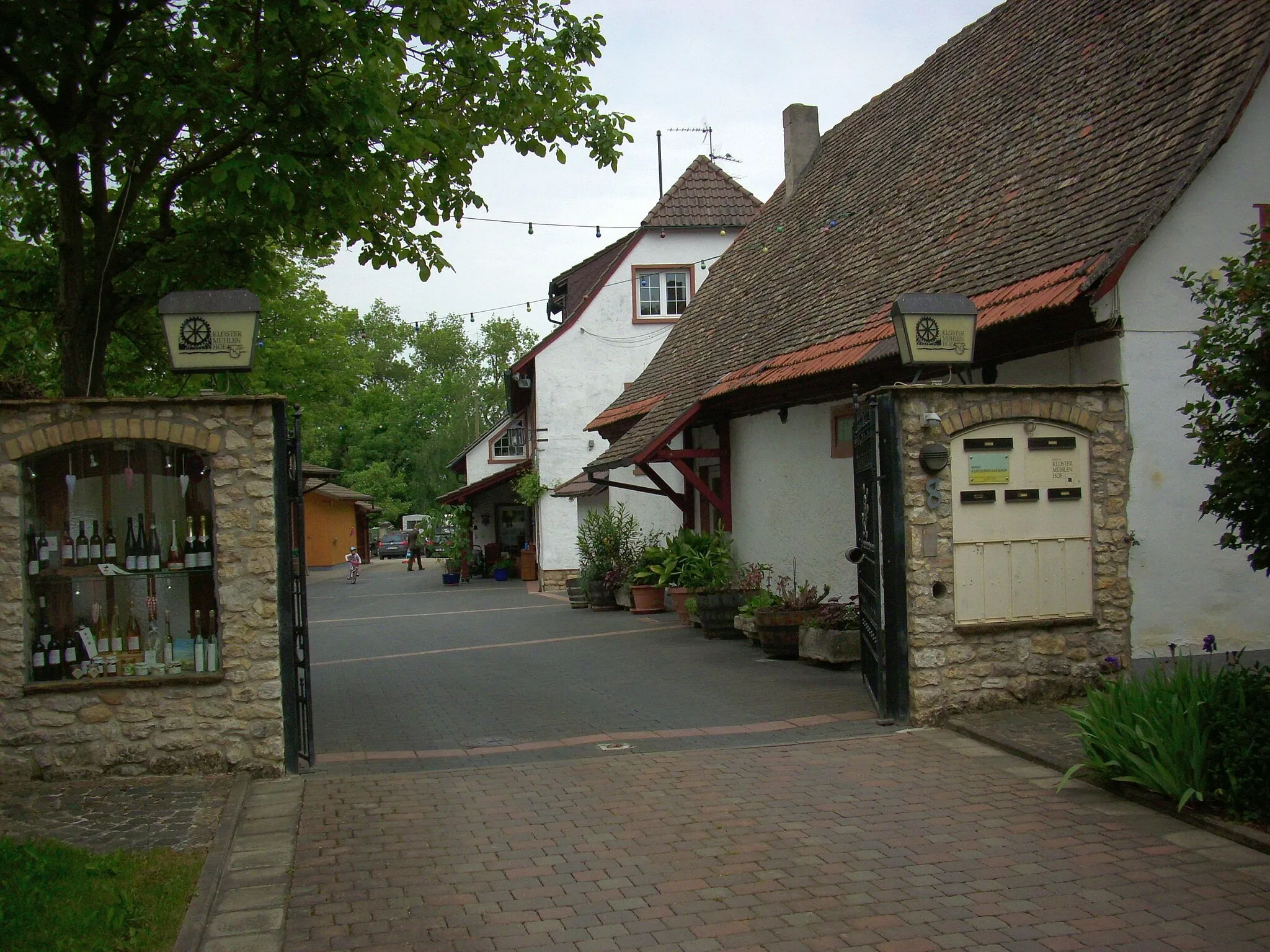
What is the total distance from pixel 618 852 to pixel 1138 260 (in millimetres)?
6609

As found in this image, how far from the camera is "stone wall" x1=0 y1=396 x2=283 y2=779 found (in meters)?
7.58

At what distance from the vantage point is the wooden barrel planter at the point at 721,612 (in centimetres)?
1526

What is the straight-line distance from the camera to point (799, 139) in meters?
20.4

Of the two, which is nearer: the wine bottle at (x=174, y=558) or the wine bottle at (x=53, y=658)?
the wine bottle at (x=53, y=658)

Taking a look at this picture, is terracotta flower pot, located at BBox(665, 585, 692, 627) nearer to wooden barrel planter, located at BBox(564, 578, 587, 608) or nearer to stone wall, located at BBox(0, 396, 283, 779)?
wooden barrel planter, located at BBox(564, 578, 587, 608)

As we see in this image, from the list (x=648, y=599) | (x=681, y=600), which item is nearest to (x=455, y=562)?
(x=648, y=599)

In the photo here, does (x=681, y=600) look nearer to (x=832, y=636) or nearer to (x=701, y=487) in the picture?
(x=701, y=487)

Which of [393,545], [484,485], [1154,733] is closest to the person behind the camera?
[1154,733]

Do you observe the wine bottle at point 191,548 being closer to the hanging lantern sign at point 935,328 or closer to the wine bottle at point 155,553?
the wine bottle at point 155,553

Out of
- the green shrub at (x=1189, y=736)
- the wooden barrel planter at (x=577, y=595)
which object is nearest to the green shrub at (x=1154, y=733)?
the green shrub at (x=1189, y=736)

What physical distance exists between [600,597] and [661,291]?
33.3ft

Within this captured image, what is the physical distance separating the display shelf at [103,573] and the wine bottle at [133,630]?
206 mm

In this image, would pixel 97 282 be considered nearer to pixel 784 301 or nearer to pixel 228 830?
pixel 228 830

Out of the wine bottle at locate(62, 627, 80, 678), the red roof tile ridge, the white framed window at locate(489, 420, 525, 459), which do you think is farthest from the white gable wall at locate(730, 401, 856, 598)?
the white framed window at locate(489, 420, 525, 459)
